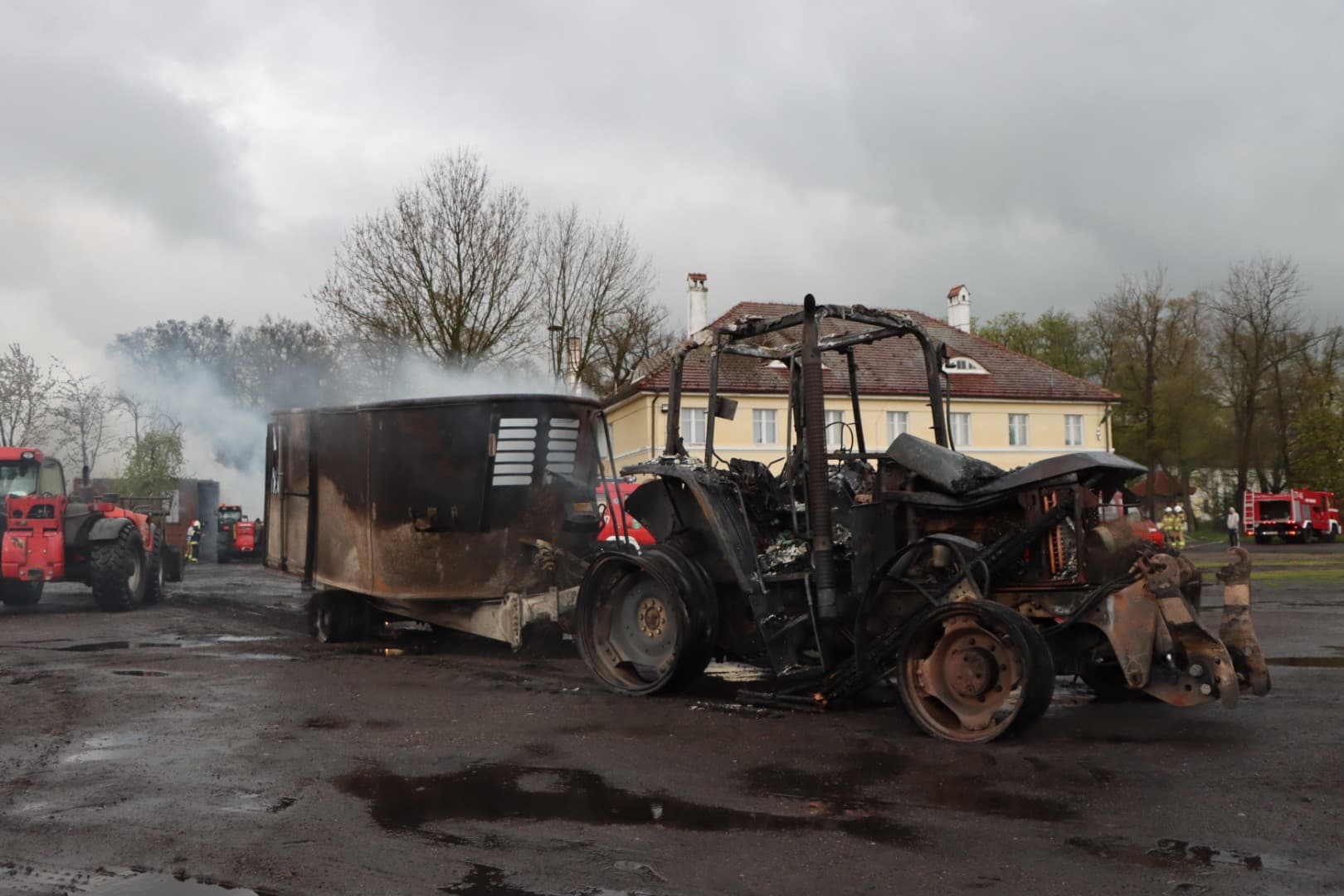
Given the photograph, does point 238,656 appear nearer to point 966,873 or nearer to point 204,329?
point 966,873

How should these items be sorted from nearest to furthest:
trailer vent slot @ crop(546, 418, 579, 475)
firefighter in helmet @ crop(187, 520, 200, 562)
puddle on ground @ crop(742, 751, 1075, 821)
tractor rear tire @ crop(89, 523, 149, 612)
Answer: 1. puddle on ground @ crop(742, 751, 1075, 821)
2. trailer vent slot @ crop(546, 418, 579, 475)
3. tractor rear tire @ crop(89, 523, 149, 612)
4. firefighter in helmet @ crop(187, 520, 200, 562)

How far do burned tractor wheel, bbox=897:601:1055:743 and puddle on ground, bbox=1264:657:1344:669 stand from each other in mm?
3954

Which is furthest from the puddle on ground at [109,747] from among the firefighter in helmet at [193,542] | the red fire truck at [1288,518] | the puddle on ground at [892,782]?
the red fire truck at [1288,518]

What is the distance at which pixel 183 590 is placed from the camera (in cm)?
2023

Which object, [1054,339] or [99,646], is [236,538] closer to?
[99,646]

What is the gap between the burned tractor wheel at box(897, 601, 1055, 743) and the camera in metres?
6.19

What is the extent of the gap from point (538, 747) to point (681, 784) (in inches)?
45.9

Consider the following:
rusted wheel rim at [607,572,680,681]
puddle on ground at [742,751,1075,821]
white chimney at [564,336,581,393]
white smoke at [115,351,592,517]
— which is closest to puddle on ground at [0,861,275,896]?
puddle on ground at [742,751,1075,821]

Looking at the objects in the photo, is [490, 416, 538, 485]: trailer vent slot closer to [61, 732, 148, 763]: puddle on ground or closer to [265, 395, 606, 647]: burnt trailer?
[265, 395, 606, 647]: burnt trailer

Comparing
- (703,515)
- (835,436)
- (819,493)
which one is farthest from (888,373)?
(819,493)

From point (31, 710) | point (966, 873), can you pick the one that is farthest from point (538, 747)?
point (31, 710)

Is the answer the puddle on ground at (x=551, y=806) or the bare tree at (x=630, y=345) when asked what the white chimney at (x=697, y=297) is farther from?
the puddle on ground at (x=551, y=806)

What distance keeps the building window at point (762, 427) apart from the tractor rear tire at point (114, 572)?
23089 millimetres

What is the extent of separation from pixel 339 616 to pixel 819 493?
6160 mm
